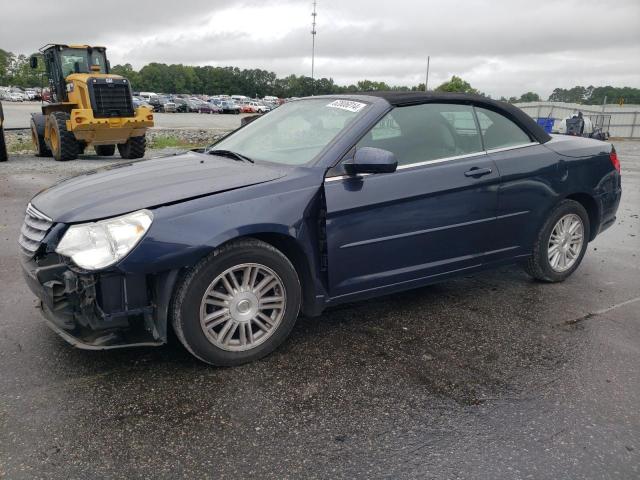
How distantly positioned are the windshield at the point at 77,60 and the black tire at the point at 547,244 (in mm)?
13162

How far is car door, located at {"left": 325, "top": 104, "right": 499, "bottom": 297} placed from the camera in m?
3.45

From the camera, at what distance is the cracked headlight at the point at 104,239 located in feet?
9.30

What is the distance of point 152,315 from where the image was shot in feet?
9.87

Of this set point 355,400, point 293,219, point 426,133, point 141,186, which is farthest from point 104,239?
point 426,133

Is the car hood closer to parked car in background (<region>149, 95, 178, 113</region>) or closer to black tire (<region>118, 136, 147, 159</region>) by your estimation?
black tire (<region>118, 136, 147, 159</region>)

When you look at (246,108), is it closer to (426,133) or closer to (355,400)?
(426,133)

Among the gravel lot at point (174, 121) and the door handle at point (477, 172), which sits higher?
the door handle at point (477, 172)

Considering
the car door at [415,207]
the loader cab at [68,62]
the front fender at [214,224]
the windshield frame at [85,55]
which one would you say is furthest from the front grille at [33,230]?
the windshield frame at [85,55]

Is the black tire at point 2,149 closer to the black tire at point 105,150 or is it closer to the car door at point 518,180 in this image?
the black tire at point 105,150

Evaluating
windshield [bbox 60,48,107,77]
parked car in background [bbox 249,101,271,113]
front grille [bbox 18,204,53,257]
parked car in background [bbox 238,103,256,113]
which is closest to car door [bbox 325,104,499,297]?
front grille [bbox 18,204,53,257]

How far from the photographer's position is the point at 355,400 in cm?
291

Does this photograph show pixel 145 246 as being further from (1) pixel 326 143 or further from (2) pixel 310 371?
(1) pixel 326 143

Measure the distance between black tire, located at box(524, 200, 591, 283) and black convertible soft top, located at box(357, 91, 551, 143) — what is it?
611 mm

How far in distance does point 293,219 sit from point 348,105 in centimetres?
115
